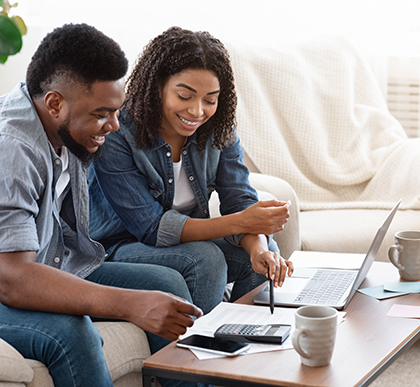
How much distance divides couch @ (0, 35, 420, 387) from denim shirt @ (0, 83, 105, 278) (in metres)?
0.96

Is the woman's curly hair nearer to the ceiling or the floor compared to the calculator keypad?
nearer to the ceiling

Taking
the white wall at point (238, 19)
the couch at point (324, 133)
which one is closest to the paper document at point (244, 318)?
the couch at point (324, 133)

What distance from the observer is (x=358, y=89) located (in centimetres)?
261

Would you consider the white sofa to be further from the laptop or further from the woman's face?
the woman's face

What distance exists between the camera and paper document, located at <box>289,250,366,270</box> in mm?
1523

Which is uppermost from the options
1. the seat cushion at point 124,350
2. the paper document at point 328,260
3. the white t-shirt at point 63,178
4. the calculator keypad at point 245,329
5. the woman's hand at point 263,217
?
the white t-shirt at point 63,178

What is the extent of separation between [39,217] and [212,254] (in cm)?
46

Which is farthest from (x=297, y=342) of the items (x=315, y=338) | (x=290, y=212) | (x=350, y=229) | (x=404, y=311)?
(x=350, y=229)

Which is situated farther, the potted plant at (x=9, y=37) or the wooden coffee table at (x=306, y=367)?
the potted plant at (x=9, y=37)

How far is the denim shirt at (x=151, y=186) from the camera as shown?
1.56m

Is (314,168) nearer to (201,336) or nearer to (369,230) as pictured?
(369,230)

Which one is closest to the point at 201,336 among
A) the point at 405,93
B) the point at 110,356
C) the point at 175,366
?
the point at 175,366

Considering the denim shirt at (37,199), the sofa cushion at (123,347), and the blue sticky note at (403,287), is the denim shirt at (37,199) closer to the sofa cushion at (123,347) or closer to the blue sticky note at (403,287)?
the sofa cushion at (123,347)

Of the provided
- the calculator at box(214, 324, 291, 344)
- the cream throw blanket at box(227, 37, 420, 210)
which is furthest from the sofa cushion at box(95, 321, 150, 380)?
the cream throw blanket at box(227, 37, 420, 210)
